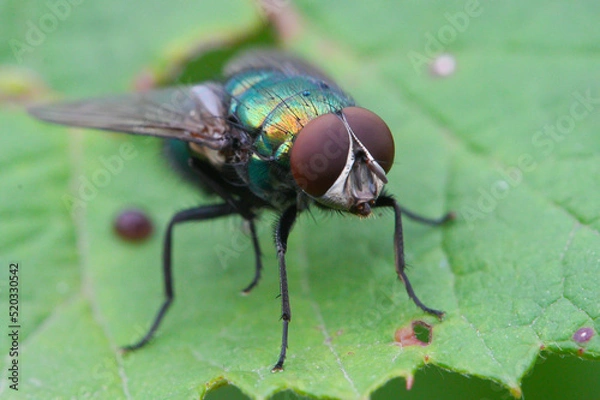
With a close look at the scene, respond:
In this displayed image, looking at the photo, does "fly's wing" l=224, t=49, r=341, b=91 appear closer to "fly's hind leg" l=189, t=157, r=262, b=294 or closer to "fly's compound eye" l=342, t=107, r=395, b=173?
"fly's hind leg" l=189, t=157, r=262, b=294

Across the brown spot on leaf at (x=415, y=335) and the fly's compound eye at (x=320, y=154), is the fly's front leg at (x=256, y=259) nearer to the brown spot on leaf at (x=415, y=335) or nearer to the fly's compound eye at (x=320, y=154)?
the fly's compound eye at (x=320, y=154)

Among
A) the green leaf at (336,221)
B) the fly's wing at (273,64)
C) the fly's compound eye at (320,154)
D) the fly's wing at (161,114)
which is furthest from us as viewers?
the fly's wing at (273,64)

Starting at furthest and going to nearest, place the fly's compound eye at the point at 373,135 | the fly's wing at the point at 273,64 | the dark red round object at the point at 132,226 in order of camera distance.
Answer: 1. the dark red round object at the point at 132,226
2. the fly's wing at the point at 273,64
3. the fly's compound eye at the point at 373,135

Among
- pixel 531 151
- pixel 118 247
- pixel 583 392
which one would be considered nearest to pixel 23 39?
pixel 118 247

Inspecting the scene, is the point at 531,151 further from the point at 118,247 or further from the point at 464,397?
the point at 118,247

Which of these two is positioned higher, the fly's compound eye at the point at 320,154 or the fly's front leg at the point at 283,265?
the fly's compound eye at the point at 320,154

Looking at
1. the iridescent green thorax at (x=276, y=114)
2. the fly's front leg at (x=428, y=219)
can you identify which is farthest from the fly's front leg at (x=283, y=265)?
the fly's front leg at (x=428, y=219)
